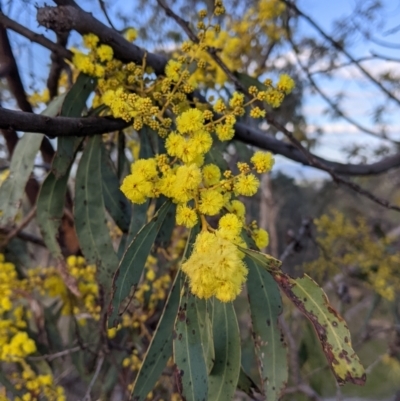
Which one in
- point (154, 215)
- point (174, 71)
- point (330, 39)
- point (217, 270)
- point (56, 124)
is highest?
point (330, 39)

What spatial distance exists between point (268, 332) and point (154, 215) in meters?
0.23

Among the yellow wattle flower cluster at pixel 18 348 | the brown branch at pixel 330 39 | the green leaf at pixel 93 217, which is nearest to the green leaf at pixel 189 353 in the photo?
the green leaf at pixel 93 217

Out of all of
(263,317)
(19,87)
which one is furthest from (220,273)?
(19,87)

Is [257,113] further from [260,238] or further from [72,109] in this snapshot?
[72,109]

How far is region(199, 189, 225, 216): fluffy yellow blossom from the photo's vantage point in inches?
20.2

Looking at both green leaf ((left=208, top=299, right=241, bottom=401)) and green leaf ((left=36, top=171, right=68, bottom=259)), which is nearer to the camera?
green leaf ((left=208, top=299, right=241, bottom=401))

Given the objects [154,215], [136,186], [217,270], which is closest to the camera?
[217,270]

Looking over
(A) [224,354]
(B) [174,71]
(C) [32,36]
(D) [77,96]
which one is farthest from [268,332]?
(C) [32,36]

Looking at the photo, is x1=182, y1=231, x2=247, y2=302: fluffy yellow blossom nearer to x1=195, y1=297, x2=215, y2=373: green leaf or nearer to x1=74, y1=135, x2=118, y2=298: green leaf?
x1=195, y1=297, x2=215, y2=373: green leaf

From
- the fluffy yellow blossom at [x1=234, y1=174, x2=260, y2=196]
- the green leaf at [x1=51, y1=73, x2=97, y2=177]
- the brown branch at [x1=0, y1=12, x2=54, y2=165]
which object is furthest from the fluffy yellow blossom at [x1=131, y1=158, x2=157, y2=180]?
the brown branch at [x1=0, y1=12, x2=54, y2=165]

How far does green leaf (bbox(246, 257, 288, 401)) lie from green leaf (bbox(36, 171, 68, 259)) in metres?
0.37

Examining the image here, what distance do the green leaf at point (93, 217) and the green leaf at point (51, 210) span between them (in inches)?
1.3

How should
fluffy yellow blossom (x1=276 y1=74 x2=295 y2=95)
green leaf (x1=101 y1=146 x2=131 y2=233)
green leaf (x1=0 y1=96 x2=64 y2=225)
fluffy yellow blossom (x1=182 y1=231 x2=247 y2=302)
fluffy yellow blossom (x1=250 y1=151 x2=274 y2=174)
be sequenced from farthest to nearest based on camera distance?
1. green leaf (x1=101 y1=146 x2=131 y2=233)
2. green leaf (x1=0 y1=96 x2=64 y2=225)
3. fluffy yellow blossom (x1=276 y1=74 x2=295 y2=95)
4. fluffy yellow blossom (x1=250 y1=151 x2=274 y2=174)
5. fluffy yellow blossom (x1=182 y1=231 x2=247 y2=302)

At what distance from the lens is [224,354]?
2.09 ft
